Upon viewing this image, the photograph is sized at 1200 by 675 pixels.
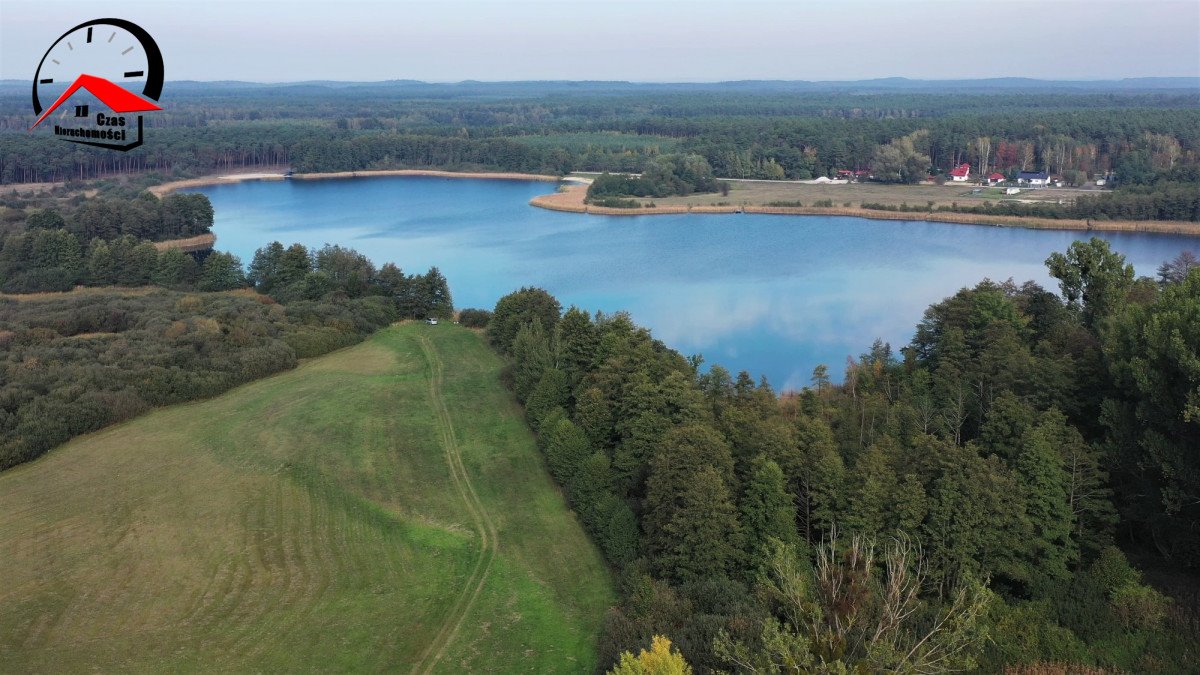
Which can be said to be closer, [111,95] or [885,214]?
[111,95]

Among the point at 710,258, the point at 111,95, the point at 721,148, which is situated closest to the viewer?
the point at 111,95

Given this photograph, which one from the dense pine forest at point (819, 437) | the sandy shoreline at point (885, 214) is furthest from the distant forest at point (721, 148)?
the dense pine forest at point (819, 437)

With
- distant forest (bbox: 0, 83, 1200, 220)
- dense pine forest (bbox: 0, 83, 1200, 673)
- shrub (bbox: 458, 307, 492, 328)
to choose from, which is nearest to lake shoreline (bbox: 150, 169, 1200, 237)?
distant forest (bbox: 0, 83, 1200, 220)

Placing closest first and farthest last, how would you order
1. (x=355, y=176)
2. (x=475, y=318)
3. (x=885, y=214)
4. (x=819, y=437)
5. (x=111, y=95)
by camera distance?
(x=819, y=437), (x=111, y=95), (x=475, y=318), (x=885, y=214), (x=355, y=176)

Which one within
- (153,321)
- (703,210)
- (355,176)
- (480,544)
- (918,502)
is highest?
(355,176)

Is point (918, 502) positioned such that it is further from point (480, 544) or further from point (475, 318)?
point (475, 318)

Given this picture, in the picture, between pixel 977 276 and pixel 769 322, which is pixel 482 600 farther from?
pixel 977 276

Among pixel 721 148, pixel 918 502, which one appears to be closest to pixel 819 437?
pixel 918 502

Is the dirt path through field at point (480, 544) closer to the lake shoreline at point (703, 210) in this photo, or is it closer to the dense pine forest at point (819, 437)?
the dense pine forest at point (819, 437)
